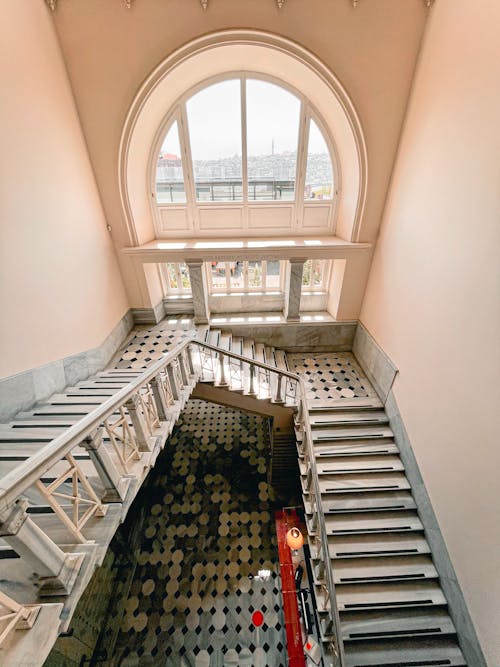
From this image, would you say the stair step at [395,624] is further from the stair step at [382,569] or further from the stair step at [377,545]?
the stair step at [377,545]

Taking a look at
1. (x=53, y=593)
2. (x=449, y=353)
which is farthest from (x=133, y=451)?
(x=449, y=353)

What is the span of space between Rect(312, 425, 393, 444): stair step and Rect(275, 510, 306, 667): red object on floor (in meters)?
1.86

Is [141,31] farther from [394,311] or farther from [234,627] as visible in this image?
[234,627]

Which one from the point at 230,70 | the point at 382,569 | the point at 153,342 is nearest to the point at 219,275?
the point at 153,342

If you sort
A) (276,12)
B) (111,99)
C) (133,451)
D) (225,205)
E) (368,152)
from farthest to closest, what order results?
(225,205), (368,152), (111,99), (276,12), (133,451)

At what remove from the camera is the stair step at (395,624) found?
12.2ft

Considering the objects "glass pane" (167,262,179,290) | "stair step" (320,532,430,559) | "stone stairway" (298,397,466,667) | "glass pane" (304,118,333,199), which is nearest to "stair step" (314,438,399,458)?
"stone stairway" (298,397,466,667)

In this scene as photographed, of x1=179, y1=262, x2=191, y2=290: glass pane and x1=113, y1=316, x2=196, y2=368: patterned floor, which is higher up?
x1=179, y1=262, x2=191, y2=290: glass pane

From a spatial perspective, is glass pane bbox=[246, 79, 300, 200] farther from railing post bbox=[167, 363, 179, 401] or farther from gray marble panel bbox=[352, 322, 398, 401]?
railing post bbox=[167, 363, 179, 401]

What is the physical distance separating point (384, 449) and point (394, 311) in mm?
2599

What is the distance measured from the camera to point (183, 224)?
22.6ft

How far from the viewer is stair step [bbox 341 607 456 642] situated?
3727 mm

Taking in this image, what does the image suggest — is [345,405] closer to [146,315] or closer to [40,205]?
[146,315]

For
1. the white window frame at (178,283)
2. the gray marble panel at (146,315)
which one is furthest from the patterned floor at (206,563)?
the white window frame at (178,283)
